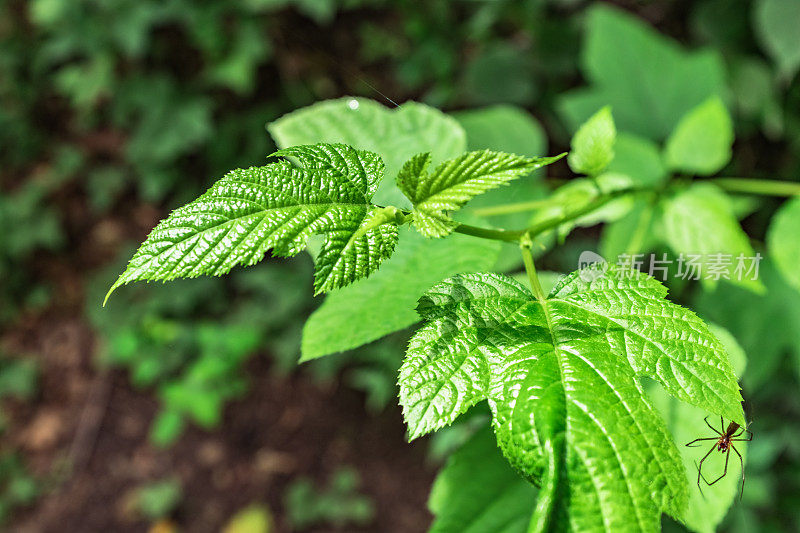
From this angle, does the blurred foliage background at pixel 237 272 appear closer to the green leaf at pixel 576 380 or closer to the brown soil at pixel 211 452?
the brown soil at pixel 211 452

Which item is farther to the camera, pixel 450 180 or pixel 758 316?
pixel 758 316

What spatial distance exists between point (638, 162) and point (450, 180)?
1166 mm

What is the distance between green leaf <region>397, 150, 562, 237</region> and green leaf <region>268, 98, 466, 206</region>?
328 millimetres

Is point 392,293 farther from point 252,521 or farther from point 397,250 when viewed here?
point 252,521

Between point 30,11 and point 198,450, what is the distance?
3.46 metres

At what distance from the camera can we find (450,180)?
0.66m

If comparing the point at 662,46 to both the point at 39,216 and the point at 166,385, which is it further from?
the point at 39,216

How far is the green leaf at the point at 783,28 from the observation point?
202 centimetres

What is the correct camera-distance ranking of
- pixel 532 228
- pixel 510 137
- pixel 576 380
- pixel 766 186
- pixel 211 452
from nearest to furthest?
pixel 576 380, pixel 532 228, pixel 766 186, pixel 510 137, pixel 211 452

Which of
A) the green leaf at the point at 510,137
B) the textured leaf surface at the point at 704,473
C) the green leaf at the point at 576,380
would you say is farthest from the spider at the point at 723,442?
the green leaf at the point at 510,137

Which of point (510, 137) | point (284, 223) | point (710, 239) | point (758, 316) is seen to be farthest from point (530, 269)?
point (758, 316)

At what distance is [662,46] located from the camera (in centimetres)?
210

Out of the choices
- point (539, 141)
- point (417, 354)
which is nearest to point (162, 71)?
point (539, 141)

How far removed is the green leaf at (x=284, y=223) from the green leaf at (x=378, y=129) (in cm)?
36
